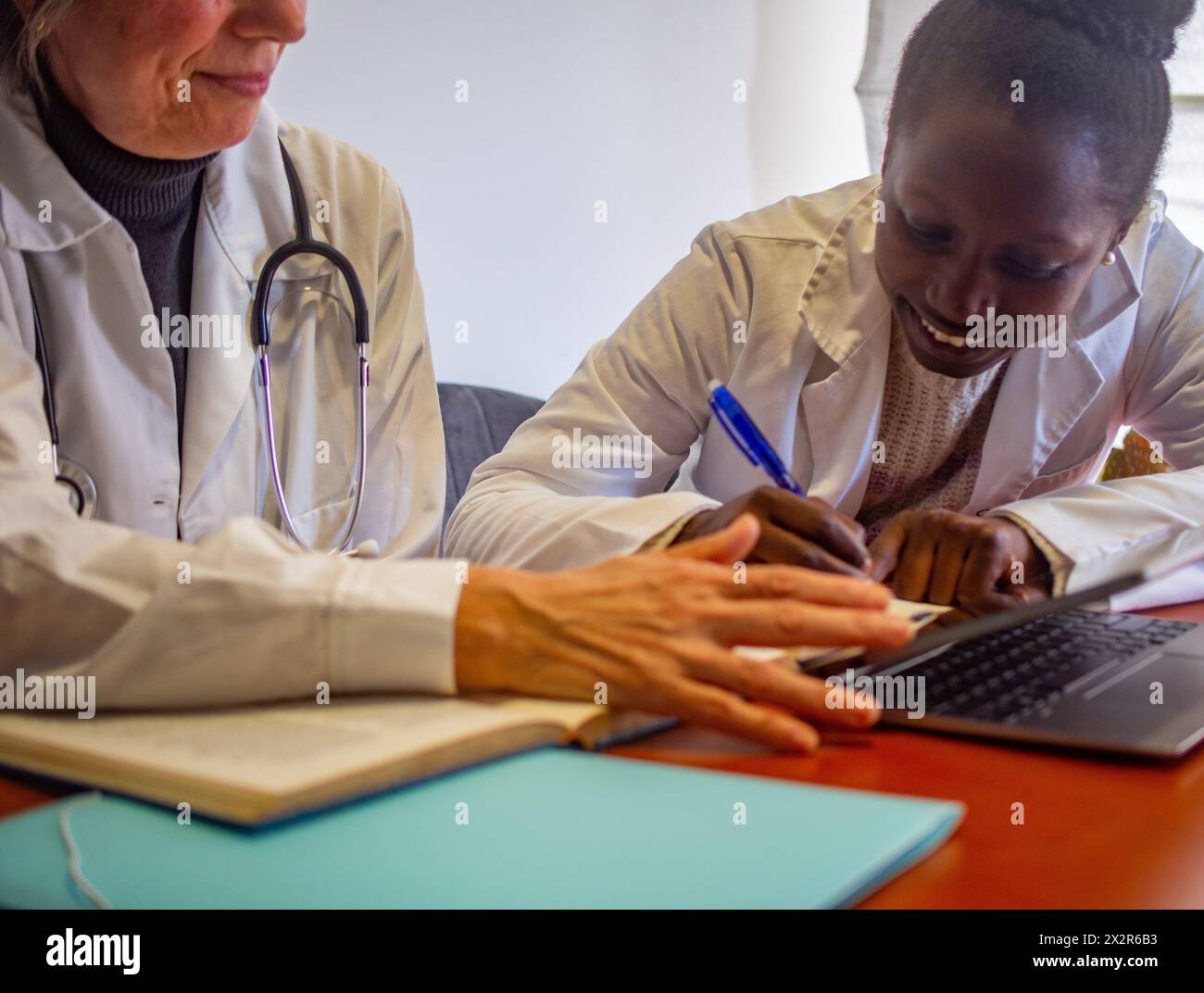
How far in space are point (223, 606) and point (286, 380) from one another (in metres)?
0.61

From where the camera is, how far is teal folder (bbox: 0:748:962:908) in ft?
1.34

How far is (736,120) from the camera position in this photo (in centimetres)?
273

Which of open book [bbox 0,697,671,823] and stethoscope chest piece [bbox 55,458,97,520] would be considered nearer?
open book [bbox 0,697,671,823]

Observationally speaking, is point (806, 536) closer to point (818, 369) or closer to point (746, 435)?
point (746, 435)

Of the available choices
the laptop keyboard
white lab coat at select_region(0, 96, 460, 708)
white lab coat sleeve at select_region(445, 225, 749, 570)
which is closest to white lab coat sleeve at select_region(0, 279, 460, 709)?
white lab coat at select_region(0, 96, 460, 708)

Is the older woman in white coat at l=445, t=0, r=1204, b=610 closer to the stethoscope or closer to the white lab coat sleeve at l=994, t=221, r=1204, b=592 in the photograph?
the white lab coat sleeve at l=994, t=221, r=1204, b=592

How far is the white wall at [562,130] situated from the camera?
6.94ft

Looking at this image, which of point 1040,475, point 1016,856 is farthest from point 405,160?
point 1016,856

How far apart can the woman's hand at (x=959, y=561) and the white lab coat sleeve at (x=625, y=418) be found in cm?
22

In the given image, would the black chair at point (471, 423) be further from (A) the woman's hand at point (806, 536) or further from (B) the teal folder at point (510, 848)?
(B) the teal folder at point (510, 848)

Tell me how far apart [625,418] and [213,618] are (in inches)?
27.4

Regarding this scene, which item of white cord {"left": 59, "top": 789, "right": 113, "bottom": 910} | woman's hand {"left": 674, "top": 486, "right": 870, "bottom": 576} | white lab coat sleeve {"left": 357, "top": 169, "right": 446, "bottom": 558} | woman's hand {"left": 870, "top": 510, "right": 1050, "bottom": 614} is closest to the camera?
white cord {"left": 59, "top": 789, "right": 113, "bottom": 910}

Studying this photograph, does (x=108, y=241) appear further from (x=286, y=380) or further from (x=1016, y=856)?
(x=1016, y=856)

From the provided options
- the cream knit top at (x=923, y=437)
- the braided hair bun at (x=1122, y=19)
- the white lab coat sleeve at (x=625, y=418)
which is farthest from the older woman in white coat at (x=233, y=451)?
the braided hair bun at (x=1122, y=19)
